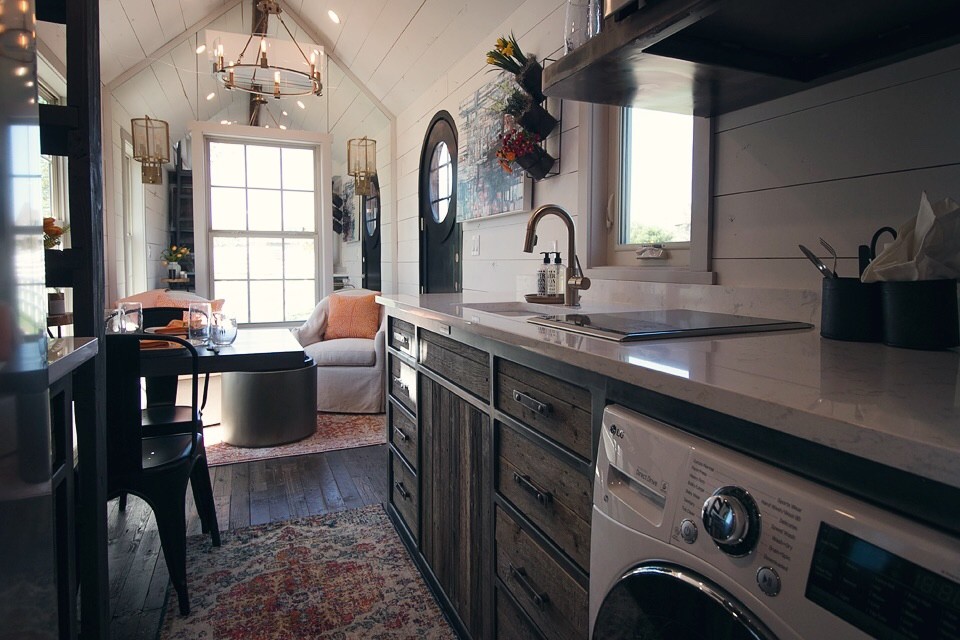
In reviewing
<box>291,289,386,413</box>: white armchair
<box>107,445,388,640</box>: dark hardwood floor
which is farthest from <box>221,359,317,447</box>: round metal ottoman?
<box>291,289,386,413</box>: white armchair

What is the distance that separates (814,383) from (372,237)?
19.0 ft

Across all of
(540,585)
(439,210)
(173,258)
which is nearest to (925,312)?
(540,585)

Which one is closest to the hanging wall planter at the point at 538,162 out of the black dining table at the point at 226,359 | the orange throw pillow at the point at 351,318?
the black dining table at the point at 226,359

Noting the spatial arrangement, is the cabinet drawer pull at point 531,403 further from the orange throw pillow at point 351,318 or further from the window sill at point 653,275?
the orange throw pillow at point 351,318

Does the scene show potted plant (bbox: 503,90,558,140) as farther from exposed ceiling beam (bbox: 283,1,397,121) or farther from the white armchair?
exposed ceiling beam (bbox: 283,1,397,121)

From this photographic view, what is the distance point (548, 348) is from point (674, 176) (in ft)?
3.60

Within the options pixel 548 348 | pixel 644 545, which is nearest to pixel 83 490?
pixel 548 348

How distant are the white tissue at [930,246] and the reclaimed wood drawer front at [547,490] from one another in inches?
25.3

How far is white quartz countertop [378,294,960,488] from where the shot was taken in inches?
20.6

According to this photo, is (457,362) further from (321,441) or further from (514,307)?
(321,441)

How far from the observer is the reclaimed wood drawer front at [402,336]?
7.06 feet

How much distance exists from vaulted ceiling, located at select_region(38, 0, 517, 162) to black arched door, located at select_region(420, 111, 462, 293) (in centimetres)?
41

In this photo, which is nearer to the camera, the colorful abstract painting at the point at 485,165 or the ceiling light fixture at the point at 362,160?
the colorful abstract painting at the point at 485,165

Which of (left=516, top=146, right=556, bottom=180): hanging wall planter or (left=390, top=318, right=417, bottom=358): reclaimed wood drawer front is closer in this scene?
(left=390, top=318, right=417, bottom=358): reclaimed wood drawer front
